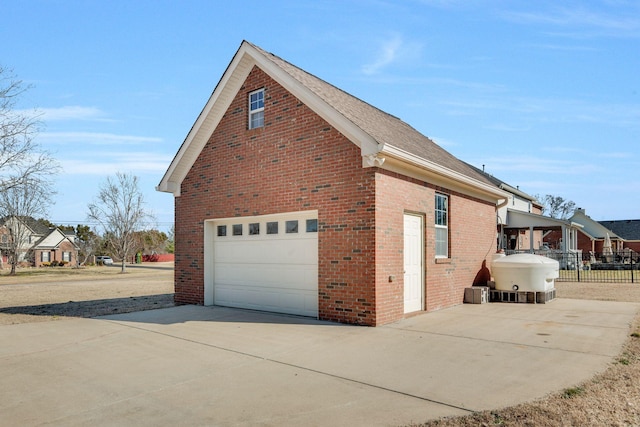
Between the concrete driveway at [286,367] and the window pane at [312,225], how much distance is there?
2.01 m

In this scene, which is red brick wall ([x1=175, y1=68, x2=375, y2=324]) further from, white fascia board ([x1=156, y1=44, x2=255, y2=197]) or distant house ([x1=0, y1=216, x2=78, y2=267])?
distant house ([x1=0, y1=216, x2=78, y2=267])

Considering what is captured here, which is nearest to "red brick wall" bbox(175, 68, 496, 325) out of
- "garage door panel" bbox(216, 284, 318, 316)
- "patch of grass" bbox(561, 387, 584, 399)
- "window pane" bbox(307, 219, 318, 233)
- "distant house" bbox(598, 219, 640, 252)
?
"window pane" bbox(307, 219, 318, 233)

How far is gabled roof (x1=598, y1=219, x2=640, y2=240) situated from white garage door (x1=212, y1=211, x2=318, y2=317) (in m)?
60.2

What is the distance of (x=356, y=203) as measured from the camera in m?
9.25

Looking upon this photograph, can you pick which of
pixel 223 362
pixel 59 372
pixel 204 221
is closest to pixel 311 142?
pixel 204 221

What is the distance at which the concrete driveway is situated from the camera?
4.60 metres

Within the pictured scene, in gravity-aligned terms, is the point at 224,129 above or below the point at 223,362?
above

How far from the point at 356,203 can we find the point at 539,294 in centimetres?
698

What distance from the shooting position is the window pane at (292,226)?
35.1ft

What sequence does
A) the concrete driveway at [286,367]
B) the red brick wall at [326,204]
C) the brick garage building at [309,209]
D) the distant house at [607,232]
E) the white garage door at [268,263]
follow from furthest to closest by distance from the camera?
1. the distant house at [607,232]
2. the white garage door at [268,263]
3. the brick garage building at [309,209]
4. the red brick wall at [326,204]
5. the concrete driveway at [286,367]

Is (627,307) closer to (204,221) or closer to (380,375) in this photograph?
(380,375)

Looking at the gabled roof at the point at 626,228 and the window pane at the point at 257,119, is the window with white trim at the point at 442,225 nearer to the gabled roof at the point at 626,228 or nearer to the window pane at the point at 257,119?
the window pane at the point at 257,119

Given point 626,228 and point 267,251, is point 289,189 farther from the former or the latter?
point 626,228

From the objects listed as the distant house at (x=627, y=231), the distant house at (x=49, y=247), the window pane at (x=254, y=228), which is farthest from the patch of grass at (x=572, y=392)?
the distant house at (x=49, y=247)
